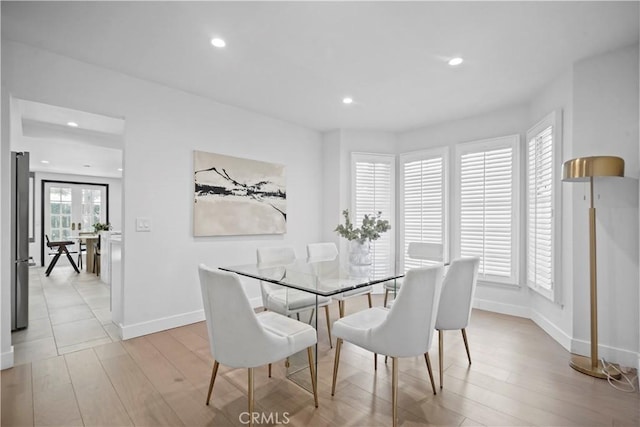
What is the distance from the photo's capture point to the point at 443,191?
15.0ft

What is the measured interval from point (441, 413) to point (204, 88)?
364 centimetres

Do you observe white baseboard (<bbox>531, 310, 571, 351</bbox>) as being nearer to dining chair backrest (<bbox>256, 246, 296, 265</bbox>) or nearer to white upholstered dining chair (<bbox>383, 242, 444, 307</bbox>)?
white upholstered dining chair (<bbox>383, 242, 444, 307</bbox>)

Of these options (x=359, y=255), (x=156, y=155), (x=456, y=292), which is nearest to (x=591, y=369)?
(x=456, y=292)

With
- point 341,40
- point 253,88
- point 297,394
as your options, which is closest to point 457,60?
point 341,40

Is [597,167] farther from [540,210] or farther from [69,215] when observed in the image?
[69,215]

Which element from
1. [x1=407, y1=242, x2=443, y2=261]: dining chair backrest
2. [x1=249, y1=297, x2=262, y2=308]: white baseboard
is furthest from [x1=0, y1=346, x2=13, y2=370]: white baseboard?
[x1=407, y1=242, x2=443, y2=261]: dining chair backrest

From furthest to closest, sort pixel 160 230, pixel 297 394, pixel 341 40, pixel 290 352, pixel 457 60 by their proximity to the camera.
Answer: pixel 160 230, pixel 457 60, pixel 341 40, pixel 297 394, pixel 290 352

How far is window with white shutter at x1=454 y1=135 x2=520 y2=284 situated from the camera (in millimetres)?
3964

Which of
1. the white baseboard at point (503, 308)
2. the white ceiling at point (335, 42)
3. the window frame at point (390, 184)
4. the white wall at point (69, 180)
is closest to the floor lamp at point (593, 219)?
the white ceiling at point (335, 42)

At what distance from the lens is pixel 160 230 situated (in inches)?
133

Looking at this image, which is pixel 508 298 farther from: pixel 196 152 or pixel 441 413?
pixel 196 152

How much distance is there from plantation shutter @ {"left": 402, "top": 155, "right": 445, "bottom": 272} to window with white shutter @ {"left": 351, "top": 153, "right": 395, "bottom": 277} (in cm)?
22

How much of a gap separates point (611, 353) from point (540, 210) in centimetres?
147

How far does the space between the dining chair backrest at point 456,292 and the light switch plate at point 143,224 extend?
2.91m
